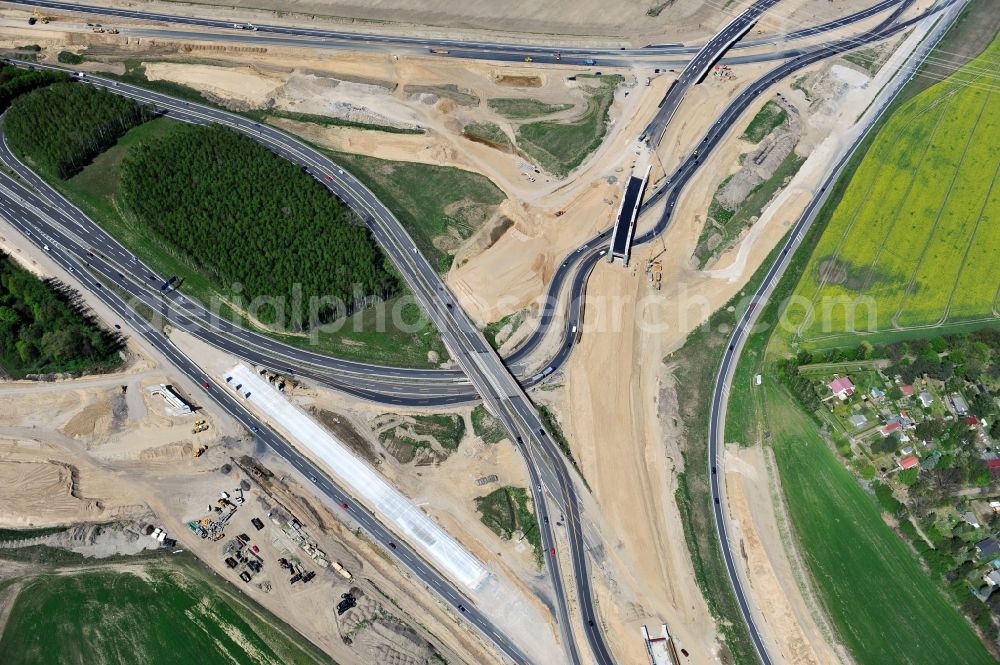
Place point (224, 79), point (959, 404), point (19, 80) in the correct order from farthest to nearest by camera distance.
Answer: point (224, 79), point (19, 80), point (959, 404)

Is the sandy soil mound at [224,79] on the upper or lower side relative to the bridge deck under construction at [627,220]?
upper

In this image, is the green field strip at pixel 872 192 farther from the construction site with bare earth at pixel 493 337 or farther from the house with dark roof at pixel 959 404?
the house with dark roof at pixel 959 404

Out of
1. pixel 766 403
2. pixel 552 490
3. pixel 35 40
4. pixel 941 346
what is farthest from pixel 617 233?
pixel 35 40

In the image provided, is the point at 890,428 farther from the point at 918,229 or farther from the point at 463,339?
the point at 463,339

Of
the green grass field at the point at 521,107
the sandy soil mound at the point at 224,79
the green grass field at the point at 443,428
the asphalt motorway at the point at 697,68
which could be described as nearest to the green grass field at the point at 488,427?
the green grass field at the point at 443,428

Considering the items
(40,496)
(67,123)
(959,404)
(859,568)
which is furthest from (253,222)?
(959,404)

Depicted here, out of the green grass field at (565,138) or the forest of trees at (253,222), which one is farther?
the green grass field at (565,138)
